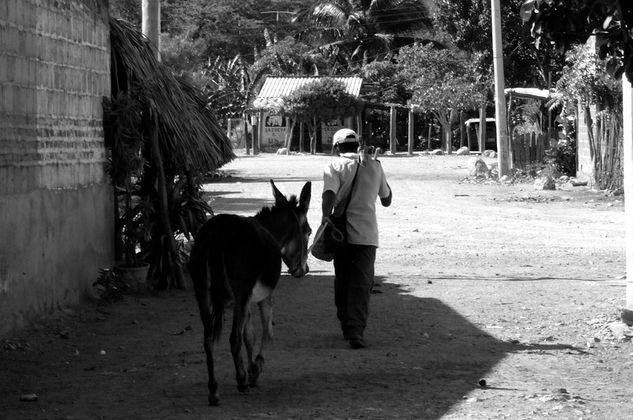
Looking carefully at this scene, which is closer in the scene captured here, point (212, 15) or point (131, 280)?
point (131, 280)

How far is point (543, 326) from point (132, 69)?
219 inches

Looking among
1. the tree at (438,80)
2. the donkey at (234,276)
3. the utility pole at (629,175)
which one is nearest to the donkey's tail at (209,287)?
the donkey at (234,276)

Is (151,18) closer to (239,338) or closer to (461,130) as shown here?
(239,338)

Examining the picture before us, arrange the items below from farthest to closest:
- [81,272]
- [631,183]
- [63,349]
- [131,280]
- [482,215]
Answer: [482,215] → [131,280] → [81,272] → [631,183] → [63,349]

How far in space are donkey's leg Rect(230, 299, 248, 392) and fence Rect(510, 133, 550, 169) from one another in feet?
94.5

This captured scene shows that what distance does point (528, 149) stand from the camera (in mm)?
35531

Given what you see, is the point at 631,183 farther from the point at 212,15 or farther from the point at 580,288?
the point at 212,15

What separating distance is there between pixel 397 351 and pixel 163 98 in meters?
4.88

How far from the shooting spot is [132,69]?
1247 cm

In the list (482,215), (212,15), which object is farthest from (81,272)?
(212,15)

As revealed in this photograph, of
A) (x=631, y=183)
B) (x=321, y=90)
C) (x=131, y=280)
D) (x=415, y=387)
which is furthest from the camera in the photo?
(x=321, y=90)

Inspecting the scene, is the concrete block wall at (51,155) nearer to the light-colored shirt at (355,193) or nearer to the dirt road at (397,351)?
the dirt road at (397,351)

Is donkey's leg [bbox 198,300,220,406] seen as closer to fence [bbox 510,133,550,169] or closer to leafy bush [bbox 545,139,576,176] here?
leafy bush [bbox 545,139,576,176]

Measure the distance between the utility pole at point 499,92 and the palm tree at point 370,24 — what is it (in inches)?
1325
